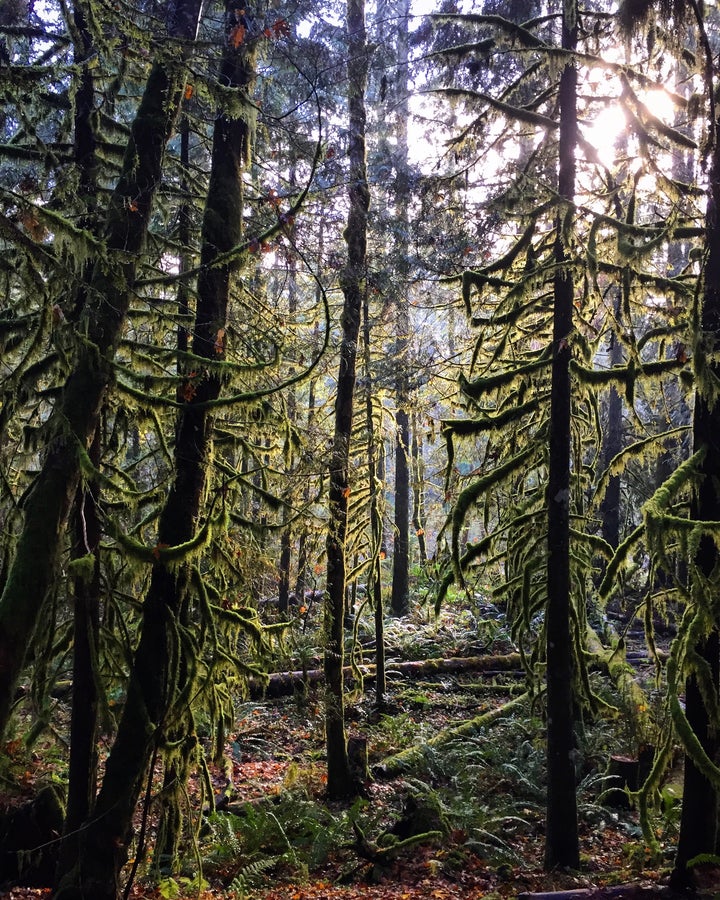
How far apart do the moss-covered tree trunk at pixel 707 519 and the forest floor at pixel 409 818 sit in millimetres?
404

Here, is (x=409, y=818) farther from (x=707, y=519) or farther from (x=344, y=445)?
(x=707, y=519)

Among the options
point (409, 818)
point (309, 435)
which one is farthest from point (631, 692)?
point (309, 435)

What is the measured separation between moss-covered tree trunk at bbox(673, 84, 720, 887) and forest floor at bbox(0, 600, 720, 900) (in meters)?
0.40

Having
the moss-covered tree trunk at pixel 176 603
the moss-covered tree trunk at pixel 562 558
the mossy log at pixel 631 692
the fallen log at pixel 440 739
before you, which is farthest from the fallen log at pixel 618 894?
the fallen log at pixel 440 739

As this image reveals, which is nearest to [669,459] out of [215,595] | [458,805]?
[458,805]

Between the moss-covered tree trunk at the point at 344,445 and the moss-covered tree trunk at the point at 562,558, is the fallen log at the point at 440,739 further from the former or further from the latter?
the moss-covered tree trunk at the point at 562,558

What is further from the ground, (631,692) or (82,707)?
(82,707)

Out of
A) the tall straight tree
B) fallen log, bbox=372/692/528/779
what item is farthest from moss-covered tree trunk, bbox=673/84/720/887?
fallen log, bbox=372/692/528/779

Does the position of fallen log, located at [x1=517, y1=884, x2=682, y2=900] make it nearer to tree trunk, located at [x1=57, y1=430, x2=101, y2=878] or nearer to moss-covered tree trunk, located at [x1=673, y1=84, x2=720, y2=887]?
moss-covered tree trunk, located at [x1=673, y1=84, x2=720, y2=887]

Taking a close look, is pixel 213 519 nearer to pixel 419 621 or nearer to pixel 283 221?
pixel 283 221

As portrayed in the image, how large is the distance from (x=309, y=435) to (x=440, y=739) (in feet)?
22.5

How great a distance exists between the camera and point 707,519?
216 inches

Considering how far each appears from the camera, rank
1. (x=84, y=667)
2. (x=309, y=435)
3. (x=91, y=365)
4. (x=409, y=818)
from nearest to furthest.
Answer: (x=91, y=365)
(x=84, y=667)
(x=409, y=818)
(x=309, y=435)

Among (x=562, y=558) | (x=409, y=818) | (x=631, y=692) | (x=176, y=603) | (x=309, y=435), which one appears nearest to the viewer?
(x=176, y=603)
